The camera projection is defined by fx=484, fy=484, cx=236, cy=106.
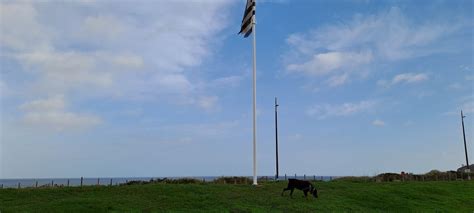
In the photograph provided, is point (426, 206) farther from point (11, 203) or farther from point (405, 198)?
point (11, 203)

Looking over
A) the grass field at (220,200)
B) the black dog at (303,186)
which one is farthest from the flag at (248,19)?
the black dog at (303,186)

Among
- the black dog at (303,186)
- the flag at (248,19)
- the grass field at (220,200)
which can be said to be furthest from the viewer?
the flag at (248,19)

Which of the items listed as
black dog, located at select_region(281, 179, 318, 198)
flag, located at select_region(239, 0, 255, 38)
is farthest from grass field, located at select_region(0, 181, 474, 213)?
flag, located at select_region(239, 0, 255, 38)

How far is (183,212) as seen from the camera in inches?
781

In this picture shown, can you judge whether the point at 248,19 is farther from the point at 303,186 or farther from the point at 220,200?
the point at 220,200

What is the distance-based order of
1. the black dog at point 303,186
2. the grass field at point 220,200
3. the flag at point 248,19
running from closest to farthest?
the grass field at point 220,200
the black dog at point 303,186
the flag at point 248,19

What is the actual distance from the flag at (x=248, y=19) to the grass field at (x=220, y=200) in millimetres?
9374

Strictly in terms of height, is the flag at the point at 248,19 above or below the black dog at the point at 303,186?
above

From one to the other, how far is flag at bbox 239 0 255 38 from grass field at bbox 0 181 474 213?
30.8 feet

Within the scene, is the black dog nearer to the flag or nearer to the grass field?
the grass field

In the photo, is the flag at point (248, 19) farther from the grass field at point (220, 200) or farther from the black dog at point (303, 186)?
the black dog at point (303, 186)

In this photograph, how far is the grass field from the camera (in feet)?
67.9

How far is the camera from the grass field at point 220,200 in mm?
20688

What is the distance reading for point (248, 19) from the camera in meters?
29.2
